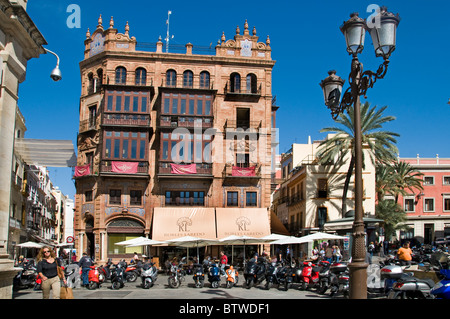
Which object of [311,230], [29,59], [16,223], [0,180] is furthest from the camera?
[311,230]

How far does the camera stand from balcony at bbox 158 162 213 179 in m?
35.8

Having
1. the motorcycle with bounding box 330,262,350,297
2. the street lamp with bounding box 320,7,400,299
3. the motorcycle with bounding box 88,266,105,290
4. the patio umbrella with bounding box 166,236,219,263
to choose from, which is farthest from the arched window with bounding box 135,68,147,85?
the street lamp with bounding box 320,7,400,299

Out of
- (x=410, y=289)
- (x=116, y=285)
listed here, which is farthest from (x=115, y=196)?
(x=410, y=289)

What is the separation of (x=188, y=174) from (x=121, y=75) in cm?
941

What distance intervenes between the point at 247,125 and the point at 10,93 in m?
27.4

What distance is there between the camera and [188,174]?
118 feet

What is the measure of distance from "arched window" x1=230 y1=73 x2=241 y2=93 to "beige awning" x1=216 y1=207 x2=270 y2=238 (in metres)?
9.55

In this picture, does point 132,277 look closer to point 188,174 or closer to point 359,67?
point 188,174

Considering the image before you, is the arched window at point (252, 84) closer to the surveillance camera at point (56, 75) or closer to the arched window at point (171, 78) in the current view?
the arched window at point (171, 78)

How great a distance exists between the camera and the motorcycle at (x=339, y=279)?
1578 centimetres

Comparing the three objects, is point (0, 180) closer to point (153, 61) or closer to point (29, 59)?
point (29, 59)

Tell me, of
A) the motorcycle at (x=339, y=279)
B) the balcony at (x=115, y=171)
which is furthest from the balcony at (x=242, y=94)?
the motorcycle at (x=339, y=279)
